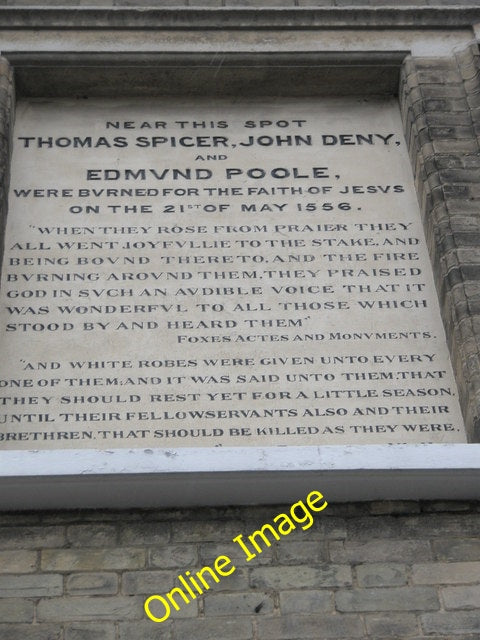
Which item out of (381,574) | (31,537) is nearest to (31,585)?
(31,537)

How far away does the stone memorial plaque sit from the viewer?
5.76m

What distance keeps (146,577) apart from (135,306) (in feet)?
5.73

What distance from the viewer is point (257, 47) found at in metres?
7.12

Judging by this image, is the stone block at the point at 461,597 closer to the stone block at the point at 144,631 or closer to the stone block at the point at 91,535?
the stone block at the point at 144,631

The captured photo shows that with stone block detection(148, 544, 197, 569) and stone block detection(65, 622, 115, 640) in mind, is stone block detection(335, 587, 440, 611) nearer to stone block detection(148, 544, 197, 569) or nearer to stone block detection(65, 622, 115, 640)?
stone block detection(148, 544, 197, 569)

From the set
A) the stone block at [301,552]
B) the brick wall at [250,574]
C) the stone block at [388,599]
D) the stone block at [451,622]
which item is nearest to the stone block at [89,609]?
the brick wall at [250,574]

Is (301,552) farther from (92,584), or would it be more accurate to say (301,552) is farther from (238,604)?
(92,584)

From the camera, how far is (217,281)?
6.28 metres

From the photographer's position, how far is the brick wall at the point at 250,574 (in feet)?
15.5

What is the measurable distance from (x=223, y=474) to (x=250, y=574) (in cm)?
45

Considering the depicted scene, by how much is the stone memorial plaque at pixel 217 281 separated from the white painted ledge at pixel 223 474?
57cm

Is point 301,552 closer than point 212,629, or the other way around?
point 212,629

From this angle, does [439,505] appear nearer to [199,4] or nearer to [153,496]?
[153,496]

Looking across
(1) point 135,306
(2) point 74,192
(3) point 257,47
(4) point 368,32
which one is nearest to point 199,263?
(1) point 135,306
